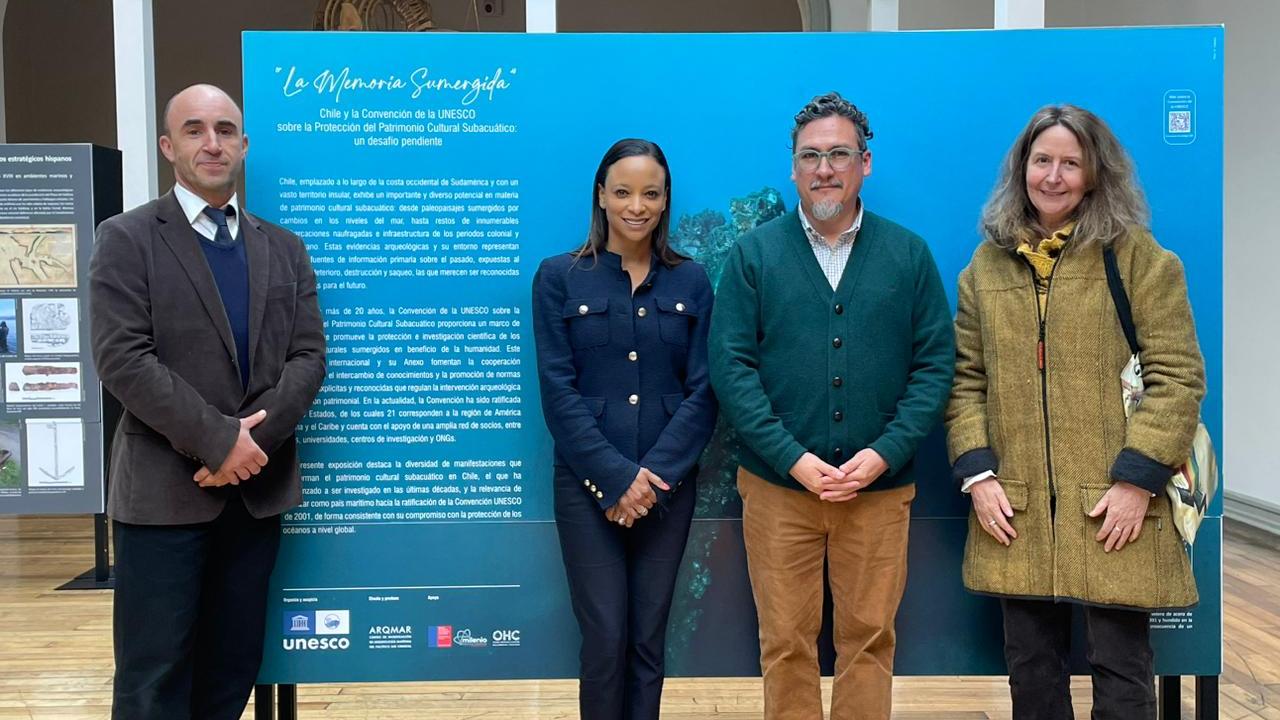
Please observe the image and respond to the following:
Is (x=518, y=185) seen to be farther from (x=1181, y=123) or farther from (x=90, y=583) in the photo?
(x=90, y=583)

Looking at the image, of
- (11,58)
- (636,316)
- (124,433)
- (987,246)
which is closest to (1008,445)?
(987,246)

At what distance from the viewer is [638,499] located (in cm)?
250

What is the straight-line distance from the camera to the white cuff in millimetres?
2525

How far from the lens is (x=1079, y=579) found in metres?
2.44

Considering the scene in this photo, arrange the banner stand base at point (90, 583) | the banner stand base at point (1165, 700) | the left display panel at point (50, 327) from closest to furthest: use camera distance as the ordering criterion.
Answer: the banner stand base at point (1165, 700) → the left display panel at point (50, 327) → the banner stand base at point (90, 583)

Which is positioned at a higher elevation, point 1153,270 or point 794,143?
point 794,143

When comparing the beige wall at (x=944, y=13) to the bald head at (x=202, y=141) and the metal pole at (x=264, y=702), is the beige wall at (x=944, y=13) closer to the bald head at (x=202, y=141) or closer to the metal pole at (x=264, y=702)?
the bald head at (x=202, y=141)

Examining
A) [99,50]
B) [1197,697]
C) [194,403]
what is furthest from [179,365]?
[99,50]

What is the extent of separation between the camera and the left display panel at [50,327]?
4551 millimetres

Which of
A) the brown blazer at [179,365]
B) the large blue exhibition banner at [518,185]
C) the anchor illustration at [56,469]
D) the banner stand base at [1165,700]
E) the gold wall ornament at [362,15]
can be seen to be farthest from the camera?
the gold wall ornament at [362,15]

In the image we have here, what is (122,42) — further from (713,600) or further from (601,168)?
(713,600)

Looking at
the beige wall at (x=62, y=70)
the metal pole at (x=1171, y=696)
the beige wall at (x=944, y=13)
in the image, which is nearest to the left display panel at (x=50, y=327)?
the metal pole at (x=1171, y=696)

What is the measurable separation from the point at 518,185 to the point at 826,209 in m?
0.90

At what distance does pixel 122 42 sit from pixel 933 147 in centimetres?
251
